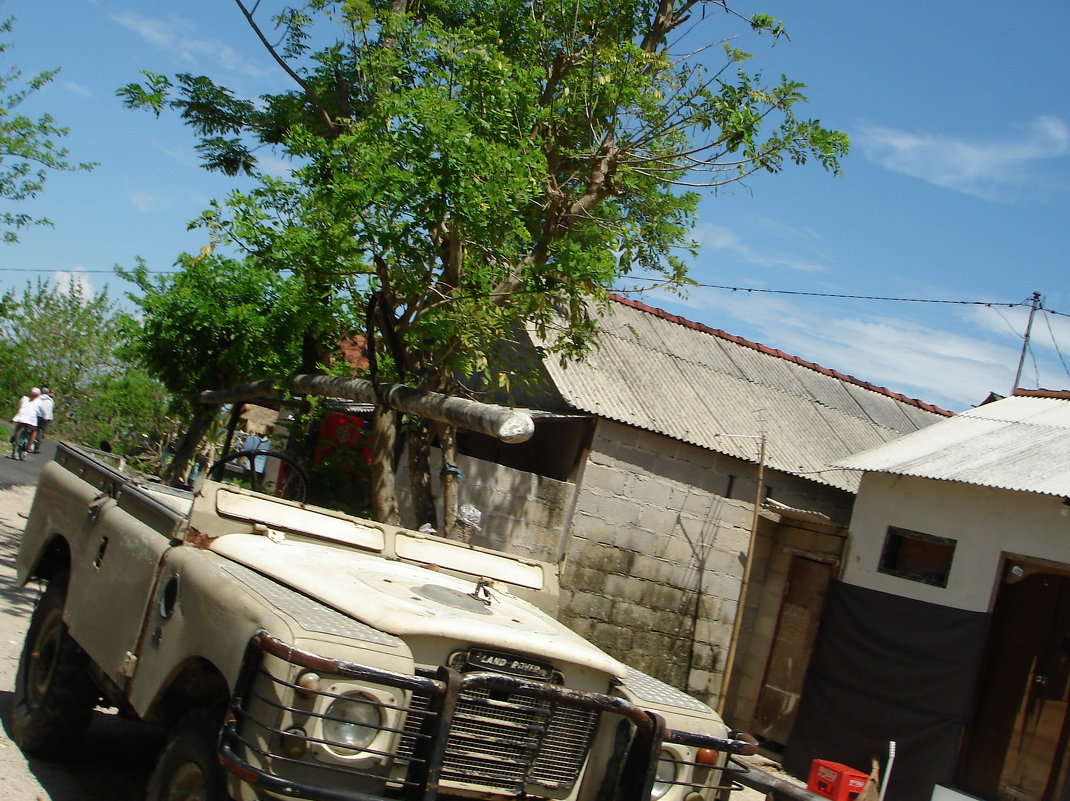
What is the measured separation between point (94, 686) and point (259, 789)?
250 cm

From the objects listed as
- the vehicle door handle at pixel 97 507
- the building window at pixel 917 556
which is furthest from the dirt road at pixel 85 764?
the building window at pixel 917 556

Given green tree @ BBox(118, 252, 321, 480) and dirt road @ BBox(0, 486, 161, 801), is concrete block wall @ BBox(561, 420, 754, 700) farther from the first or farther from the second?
dirt road @ BBox(0, 486, 161, 801)

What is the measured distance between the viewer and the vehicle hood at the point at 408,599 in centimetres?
385

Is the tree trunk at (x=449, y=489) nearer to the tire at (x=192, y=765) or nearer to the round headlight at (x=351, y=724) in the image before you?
the tire at (x=192, y=765)

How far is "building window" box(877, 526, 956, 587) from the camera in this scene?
10938mm

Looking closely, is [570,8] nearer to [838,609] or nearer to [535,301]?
[535,301]

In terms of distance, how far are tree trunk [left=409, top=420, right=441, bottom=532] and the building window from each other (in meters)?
4.76

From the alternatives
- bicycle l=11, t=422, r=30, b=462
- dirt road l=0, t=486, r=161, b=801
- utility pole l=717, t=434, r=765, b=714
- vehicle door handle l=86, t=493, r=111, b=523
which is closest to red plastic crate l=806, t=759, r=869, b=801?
utility pole l=717, t=434, r=765, b=714

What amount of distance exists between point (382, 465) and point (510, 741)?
6378mm

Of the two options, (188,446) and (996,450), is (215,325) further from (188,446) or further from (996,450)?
(996,450)

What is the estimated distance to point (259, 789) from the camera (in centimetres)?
335

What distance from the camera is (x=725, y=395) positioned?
45.8 ft

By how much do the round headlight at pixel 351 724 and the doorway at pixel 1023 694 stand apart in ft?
27.3

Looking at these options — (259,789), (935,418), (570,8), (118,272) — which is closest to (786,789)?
(259,789)
